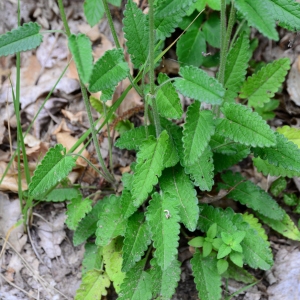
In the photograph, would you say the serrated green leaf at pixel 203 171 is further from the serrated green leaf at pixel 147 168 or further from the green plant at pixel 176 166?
the serrated green leaf at pixel 147 168

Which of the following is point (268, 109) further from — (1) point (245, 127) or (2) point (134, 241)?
(2) point (134, 241)

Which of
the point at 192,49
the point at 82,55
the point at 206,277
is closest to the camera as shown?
the point at 82,55

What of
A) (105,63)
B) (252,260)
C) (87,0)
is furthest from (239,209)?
(87,0)

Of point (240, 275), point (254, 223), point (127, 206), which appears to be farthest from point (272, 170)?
point (127, 206)

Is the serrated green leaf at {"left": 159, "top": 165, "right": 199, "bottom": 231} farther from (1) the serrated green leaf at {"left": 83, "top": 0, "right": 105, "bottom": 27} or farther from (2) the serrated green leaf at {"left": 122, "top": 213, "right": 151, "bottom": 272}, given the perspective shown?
(1) the serrated green leaf at {"left": 83, "top": 0, "right": 105, "bottom": 27}

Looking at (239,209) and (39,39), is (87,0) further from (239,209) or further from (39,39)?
(239,209)

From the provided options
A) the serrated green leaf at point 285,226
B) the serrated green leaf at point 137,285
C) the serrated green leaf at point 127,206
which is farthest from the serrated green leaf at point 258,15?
the serrated green leaf at point 137,285

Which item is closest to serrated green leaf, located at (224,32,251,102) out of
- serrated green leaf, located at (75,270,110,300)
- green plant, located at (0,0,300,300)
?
green plant, located at (0,0,300,300)
